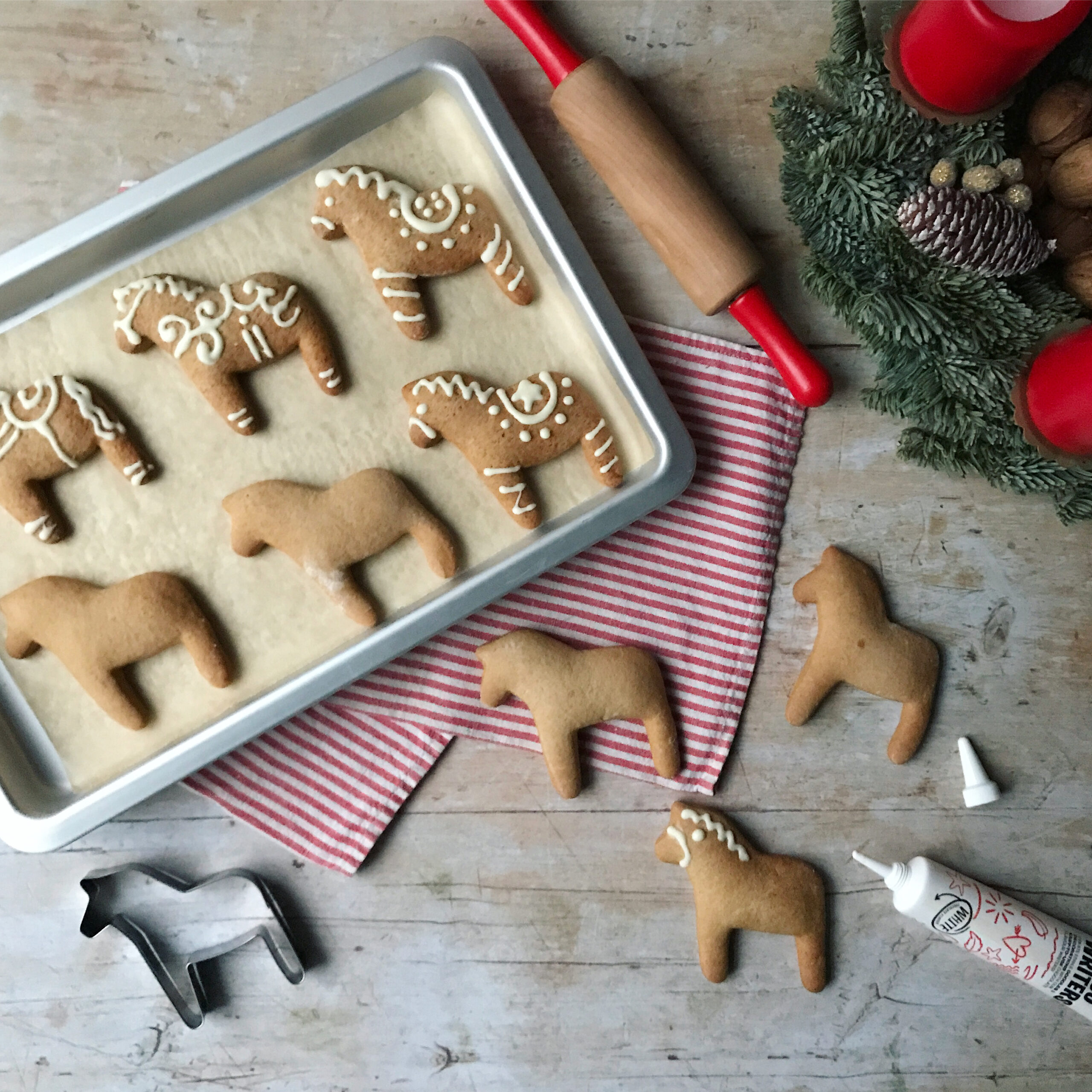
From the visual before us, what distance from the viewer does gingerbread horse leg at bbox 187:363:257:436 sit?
775mm

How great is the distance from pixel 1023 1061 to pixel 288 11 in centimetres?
127

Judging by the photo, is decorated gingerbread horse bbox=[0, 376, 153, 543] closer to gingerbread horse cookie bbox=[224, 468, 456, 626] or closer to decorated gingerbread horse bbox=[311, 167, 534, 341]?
gingerbread horse cookie bbox=[224, 468, 456, 626]

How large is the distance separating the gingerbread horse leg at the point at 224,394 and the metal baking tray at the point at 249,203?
0.44 feet

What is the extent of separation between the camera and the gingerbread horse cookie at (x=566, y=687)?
2.75ft

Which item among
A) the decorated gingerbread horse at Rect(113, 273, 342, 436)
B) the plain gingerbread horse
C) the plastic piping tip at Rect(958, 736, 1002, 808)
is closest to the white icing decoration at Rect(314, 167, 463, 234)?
→ the decorated gingerbread horse at Rect(113, 273, 342, 436)

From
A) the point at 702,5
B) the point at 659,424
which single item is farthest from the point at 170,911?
the point at 702,5

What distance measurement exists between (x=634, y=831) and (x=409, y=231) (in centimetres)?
62

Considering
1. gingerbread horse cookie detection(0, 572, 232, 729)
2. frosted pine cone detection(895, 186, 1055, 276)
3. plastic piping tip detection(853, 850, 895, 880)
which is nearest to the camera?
frosted pine cone detection(895, 186, 1055, 276)

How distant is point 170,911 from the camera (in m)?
0.87

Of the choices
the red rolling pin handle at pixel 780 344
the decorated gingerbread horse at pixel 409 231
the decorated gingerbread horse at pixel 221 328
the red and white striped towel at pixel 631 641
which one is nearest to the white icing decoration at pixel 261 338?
the decorated gingerbread horse at pixel 221 328

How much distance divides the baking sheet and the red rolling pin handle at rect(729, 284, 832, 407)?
14cm

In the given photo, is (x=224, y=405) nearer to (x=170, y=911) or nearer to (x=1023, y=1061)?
(x=170, y=911)

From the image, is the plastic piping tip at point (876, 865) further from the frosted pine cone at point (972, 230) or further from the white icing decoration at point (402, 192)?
the white icing decoration at point (402, 192)

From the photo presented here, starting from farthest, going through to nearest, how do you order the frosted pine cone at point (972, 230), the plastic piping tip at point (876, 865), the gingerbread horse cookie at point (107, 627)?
the plastic piping tip at point (876, 865) → the gingerbread horse cookie at point (107, 627) → the frosted pine cone at point (972, 230)
